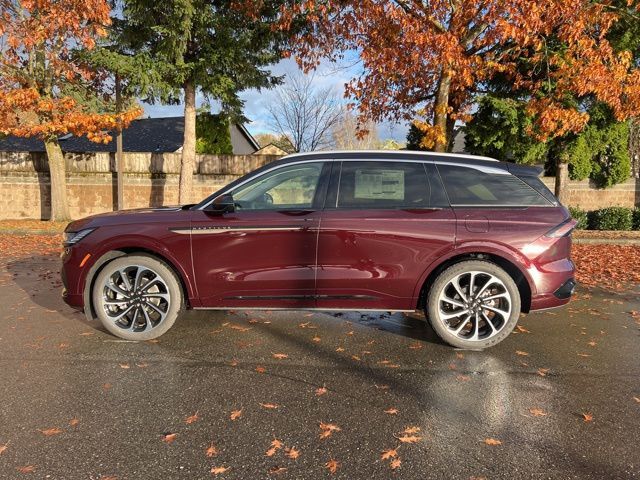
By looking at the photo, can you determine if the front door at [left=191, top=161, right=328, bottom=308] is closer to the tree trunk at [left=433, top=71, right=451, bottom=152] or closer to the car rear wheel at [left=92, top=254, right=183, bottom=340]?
the car rear wheel at [left=92, top=254, right=183, bottom=340]

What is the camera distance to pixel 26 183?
1641 cm

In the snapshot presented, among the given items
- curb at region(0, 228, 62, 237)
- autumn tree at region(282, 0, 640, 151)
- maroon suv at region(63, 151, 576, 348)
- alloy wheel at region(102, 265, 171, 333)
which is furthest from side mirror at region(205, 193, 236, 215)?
curb at region(0, 228, 62, 237)

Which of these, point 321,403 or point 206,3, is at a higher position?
point 206,3

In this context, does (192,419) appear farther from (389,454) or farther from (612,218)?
(612,218)

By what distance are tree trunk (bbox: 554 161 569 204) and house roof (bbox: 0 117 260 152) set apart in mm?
14504

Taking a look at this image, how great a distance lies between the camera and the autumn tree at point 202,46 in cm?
1312

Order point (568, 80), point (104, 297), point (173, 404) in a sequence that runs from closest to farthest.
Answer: point (173, 404), point (104, 297), point (568, 80)

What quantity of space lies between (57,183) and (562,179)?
16501 millimetres

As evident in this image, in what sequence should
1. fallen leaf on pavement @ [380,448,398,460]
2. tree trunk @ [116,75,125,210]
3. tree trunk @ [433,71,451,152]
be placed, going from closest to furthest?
fallen leaf on pavement @ [380,448,398,460], tree trunk @ [433,71,451,152], tree trunk @ [116,75,125,210]

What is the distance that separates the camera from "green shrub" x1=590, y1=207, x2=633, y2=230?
1456 centimetres

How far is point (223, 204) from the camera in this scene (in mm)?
4387

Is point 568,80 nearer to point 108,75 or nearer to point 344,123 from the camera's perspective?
point 108,75

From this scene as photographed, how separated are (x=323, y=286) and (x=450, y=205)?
141 cm

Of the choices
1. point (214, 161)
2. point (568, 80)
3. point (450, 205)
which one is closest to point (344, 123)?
point (214, 161)
